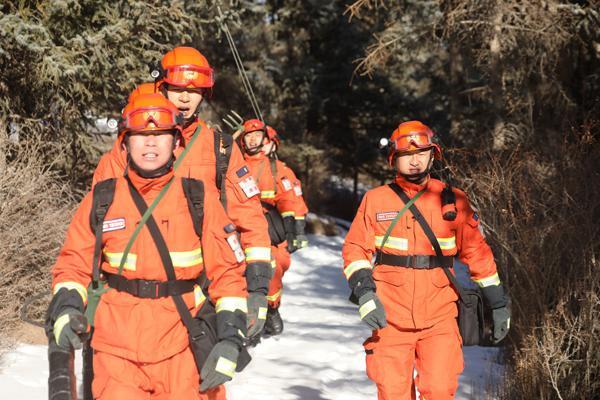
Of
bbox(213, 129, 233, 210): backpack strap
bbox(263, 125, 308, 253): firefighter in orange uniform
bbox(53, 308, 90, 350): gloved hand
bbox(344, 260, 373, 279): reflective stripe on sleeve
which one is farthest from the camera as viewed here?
bbox(263, 125, 308, 253): firefighter in orange uniform

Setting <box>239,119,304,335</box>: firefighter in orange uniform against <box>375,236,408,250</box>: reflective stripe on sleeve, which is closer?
<box>375,236,408,250</box>: reflective stripe on sleeve

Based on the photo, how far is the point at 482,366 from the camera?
7.58 metres

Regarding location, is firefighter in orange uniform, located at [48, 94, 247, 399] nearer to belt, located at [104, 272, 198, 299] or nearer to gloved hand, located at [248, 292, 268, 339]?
belt, located at [104, 272, 198, 299]

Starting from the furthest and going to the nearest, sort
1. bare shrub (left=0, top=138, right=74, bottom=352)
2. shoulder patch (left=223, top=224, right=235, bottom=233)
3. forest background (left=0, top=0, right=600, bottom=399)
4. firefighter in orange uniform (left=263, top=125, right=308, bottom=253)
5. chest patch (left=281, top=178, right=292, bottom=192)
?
1. firefighter in orange uniform (left=263, top=125, right=308, bottom=253)
2. chest patch (left=281, top=178, right=292, bottom=192)
3. bare shrub (left=0, top=138, right=74, bottom=352)
4. forest background (left=0, top=0, right=600, bottom=399)
5. shoulder patch (left=223, top=224, right=235, bottom=233)

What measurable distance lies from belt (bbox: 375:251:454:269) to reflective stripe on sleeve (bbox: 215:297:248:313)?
60.4 inches

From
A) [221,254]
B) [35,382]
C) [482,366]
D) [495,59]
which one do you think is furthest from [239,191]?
[495,59]

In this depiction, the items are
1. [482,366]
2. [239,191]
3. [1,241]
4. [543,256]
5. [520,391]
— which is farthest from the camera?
[482,366]

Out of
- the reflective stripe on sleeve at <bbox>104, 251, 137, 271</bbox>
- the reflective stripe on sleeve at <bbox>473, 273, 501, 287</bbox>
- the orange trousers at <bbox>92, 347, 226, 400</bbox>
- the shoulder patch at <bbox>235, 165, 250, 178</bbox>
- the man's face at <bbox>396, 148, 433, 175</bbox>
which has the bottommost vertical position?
the orange trousers at <bbox>92, 347, 226, 400</bbox>

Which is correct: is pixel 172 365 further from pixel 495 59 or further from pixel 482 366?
pixel 495 59

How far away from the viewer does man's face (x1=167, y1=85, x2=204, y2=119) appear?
15.4ft

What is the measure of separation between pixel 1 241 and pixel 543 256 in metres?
4.89

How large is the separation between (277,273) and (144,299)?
4790 millimetres

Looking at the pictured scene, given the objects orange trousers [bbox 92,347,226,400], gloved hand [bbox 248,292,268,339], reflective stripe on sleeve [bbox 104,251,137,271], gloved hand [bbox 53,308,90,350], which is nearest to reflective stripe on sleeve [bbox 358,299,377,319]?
gloved hand [bbox 248,292,268,339]

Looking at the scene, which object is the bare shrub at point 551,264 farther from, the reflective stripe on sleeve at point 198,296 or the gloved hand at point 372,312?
the reflective stripe on sleeve at point 198,296
